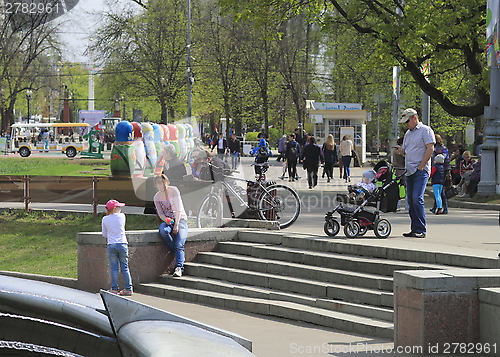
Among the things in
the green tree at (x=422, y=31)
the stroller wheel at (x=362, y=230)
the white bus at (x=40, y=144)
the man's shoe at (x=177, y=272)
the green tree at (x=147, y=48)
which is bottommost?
the man's shoe at (x=177, y=272)

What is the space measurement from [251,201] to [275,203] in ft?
1.35

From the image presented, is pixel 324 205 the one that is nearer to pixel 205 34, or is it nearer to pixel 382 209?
pixel 382 209

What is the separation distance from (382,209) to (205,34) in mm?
45839

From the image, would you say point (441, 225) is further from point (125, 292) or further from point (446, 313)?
point (446, 313)

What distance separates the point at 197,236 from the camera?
1104 cm

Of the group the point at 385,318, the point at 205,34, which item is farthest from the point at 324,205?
the point at 205,34

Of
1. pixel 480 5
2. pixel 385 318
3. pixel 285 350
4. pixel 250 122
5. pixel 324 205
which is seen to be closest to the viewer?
pixel 285 350

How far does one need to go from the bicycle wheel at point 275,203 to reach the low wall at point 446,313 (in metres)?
5.51

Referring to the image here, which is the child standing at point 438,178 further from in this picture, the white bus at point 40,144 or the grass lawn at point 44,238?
the white bus at point 40,144

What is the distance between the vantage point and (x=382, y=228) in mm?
10547

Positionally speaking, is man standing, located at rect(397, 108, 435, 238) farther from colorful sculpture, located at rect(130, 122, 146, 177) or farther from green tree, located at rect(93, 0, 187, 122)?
green tree, located at rect(93, 0, 187, 122)

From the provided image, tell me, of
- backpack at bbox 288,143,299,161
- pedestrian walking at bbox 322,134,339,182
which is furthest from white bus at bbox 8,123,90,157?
pedestrian walking at bbox 322,134,339,182

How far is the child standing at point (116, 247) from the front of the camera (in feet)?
31.9

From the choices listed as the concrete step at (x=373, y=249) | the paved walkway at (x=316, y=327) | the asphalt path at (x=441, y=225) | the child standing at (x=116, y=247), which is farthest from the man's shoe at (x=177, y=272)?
the asphalt path at (x=441, y=225)
